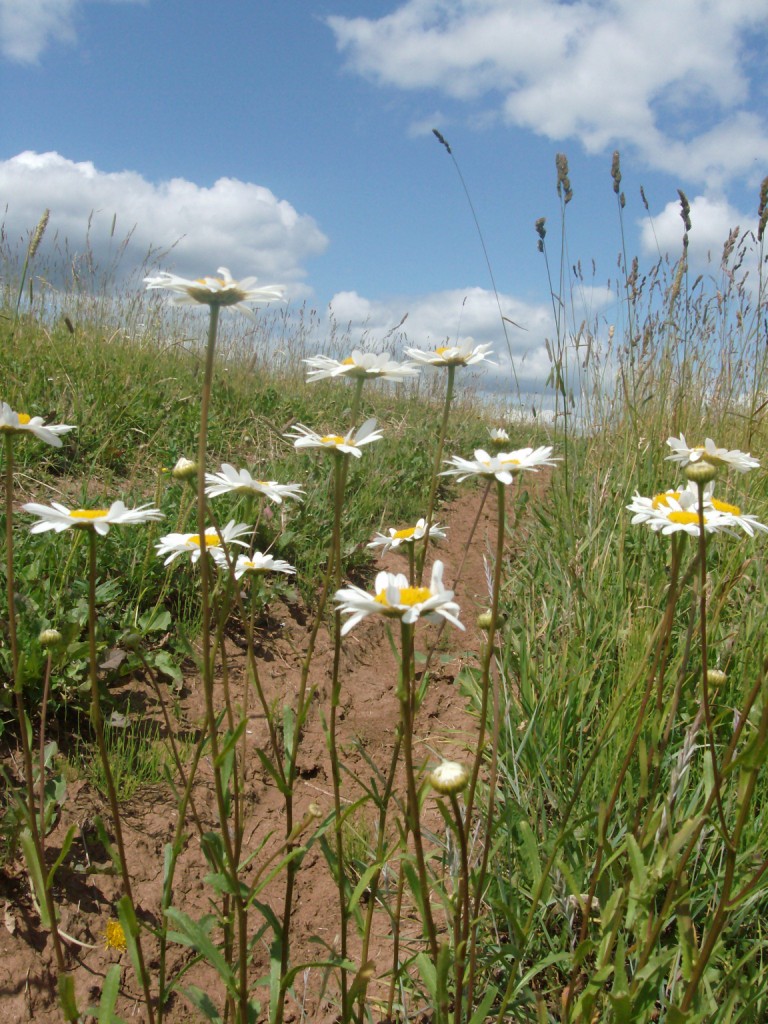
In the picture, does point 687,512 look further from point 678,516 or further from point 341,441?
point 341,441

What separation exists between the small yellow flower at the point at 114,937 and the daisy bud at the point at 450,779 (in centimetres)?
102

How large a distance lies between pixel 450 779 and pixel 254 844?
3.77ft

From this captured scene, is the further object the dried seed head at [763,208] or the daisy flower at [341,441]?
the dried seed head at [763,208]

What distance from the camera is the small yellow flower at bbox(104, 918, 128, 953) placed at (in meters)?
1.47

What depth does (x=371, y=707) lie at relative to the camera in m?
2.39

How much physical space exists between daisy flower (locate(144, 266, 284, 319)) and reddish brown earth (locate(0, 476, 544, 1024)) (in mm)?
538

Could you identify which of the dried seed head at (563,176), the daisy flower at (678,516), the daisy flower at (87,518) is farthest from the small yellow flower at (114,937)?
the dried seed head at (563,176)

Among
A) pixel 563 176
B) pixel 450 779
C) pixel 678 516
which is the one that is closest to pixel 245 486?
pixel 450 779

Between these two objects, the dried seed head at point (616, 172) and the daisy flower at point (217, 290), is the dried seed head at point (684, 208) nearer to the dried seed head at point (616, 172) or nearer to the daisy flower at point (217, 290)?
the dried seed head at point (616, 172)

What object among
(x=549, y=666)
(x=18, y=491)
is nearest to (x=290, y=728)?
(x=549, y=666)

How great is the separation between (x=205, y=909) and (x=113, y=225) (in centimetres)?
417

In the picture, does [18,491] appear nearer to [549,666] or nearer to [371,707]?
[371,707]

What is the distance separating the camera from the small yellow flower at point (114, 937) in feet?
4.83

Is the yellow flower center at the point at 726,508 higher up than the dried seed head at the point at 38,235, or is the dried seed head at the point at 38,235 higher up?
the dried seed head at the point at 38,235
